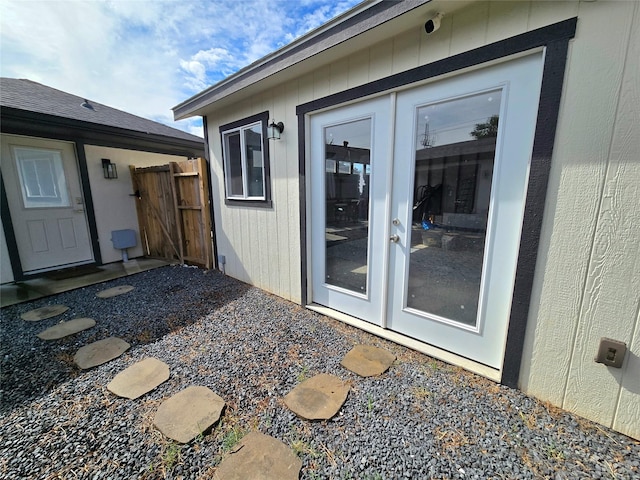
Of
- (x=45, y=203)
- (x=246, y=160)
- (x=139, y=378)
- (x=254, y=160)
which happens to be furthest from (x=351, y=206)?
(x=45, y=203)

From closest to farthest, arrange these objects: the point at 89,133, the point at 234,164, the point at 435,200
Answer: the point at 435,200
the point at 234,164
the point at 89,133

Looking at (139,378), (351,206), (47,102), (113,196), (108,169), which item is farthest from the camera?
(113,196)

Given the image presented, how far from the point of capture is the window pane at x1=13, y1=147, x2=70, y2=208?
13.5 feet

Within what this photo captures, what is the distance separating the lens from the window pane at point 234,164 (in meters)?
3.81

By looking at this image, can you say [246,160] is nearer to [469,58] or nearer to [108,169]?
[469,58]

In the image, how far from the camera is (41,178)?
4.30 meters

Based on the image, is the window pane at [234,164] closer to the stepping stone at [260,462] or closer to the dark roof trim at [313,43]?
the dark roof trim at [313,43]

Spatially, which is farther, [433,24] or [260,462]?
[433,24]

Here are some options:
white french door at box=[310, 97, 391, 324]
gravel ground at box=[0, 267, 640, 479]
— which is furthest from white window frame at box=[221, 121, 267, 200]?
gravel ground at box=[0, 267, 640, 479]

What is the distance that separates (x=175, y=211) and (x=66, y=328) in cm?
255

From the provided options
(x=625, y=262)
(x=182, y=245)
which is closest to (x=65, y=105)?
(x=182, y=245)

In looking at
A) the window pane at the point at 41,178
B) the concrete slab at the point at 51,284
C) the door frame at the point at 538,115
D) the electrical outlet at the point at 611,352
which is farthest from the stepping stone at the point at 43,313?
the electrical outlet at the point at 611,352

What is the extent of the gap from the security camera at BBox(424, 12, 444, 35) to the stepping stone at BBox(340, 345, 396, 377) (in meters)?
2.60

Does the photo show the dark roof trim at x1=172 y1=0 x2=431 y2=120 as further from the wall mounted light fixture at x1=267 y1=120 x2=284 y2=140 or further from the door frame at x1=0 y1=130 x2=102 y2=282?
the door frame at x1=0 y1=130 x2=102 y2=282
